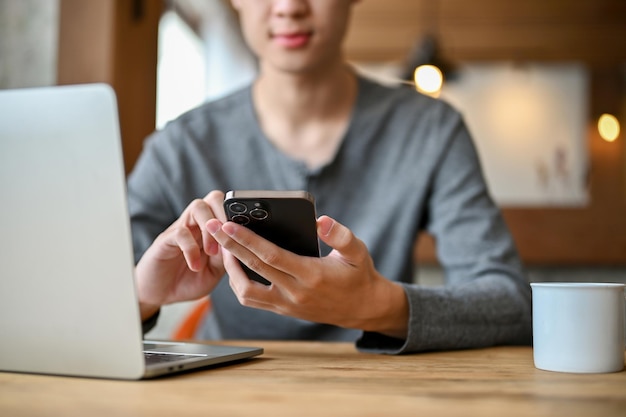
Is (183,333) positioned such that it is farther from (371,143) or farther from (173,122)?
(371,143)

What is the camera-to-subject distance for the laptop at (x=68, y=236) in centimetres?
53

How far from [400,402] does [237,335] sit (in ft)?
2.74

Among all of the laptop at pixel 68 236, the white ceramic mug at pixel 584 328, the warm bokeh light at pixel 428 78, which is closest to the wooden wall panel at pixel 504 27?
the warm bokeh light at pixel 428 78

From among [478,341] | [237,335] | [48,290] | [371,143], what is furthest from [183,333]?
[48,290]

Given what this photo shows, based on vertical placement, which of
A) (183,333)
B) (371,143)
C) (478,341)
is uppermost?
(371,143)

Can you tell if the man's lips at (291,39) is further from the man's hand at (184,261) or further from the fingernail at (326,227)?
the fingernail at (326,227)

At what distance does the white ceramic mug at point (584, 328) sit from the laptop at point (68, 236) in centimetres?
37

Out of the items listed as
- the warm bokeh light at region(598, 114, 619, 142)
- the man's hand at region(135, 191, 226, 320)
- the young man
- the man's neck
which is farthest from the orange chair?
the warm bokeh light at region(598, 114, 619, 142)

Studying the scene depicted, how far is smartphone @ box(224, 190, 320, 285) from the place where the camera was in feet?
2.07

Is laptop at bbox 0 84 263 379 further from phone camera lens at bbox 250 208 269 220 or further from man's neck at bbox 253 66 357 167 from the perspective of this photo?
man's neck at bbox 253 66 357 167

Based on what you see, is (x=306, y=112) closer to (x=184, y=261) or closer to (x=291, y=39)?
(x=291, y=39)

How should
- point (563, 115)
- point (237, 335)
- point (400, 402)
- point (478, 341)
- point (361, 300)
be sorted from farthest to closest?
point (563, 115), point (237, 335), point (478, 341), point (361, 300), point (400, 402)

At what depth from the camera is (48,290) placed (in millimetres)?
572

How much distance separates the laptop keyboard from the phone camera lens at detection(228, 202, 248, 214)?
6.1 inches
